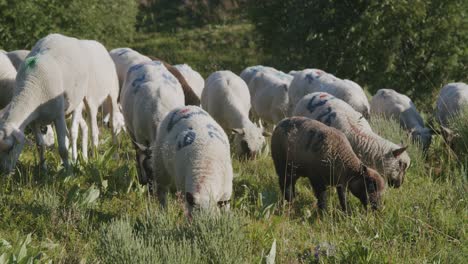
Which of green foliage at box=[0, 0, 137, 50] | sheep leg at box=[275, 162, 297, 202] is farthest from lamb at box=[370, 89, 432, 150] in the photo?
green foliage at box=[0, 0, 137, 50]

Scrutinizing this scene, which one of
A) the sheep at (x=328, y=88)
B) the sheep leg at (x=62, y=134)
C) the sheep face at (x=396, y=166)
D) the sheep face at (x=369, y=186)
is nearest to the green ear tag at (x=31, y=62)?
the sheep leg at (x=62, y=134)

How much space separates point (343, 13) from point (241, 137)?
8009 mm

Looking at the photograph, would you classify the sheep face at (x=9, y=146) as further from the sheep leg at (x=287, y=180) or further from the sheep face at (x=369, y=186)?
the sheep face at (x=369, y=186)

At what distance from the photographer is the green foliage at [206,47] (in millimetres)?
26928

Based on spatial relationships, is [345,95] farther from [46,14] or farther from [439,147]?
[46,14]

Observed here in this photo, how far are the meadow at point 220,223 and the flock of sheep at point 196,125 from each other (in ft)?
0.86

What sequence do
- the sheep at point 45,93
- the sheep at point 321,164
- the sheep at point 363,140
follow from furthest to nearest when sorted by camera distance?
the sheep at point 363,140, the sheep at point 45,93, the sheep at point 321,164

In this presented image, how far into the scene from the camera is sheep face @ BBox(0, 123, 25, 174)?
784cm

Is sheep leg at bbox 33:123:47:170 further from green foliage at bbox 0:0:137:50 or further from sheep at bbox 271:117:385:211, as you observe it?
green foliage at bbox 0:0:137:50

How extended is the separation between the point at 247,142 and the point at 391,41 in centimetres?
779

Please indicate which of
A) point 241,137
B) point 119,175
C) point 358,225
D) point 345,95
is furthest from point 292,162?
point 345,95

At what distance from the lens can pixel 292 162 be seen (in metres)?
8.02

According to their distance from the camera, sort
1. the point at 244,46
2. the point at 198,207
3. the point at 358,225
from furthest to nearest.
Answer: the point at 244,46
the point at 358,225
the point at 198,207

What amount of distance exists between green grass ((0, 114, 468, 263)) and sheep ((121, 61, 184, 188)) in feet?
1.52
